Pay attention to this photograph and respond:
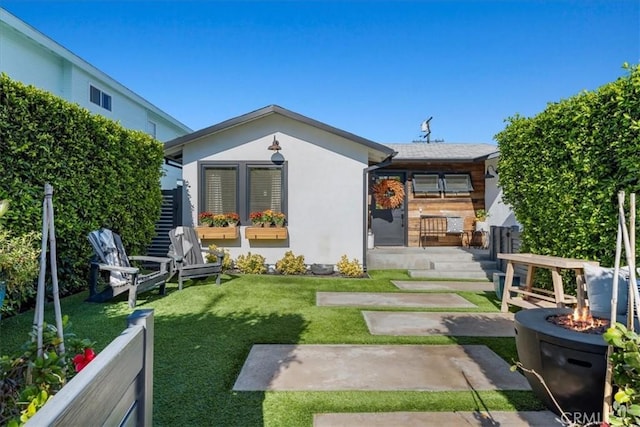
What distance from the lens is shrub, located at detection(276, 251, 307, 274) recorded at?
815 cm

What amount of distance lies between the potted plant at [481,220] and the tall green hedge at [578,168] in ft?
15.8

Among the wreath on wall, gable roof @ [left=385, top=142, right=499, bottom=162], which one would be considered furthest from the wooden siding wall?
the wreath on wall

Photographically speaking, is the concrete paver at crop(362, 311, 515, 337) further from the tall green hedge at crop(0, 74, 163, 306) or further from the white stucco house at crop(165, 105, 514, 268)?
the tall green hedge at crop(0, 74, 163, 306)

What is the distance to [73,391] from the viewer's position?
707mm

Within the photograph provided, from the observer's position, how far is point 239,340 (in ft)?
12.4

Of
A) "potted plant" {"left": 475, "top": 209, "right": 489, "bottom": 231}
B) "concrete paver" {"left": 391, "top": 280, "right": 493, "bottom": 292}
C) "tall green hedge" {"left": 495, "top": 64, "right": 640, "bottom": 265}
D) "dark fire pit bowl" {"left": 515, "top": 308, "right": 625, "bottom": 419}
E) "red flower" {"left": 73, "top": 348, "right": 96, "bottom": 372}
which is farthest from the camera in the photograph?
"potted plant" {"left": 475, "top": 209, "right": 489, "bottom": 231}

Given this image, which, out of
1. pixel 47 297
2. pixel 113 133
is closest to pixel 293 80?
pixel 113 133

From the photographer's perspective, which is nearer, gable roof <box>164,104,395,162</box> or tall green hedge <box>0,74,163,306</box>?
tall green hedge <box>0,74,163,306</box>

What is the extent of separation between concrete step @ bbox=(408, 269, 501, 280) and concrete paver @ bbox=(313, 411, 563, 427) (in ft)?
18.3

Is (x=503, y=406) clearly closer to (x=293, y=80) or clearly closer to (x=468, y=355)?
(x=468, y=355)

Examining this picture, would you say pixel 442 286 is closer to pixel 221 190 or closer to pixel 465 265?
pixel 465 265

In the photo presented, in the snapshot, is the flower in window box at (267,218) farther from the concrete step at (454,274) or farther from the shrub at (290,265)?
the concrete step at (454,274)

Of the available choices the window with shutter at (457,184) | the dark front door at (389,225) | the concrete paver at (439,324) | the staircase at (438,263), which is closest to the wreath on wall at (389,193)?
the dark front door at (389,225)

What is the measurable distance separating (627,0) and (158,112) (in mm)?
14526
